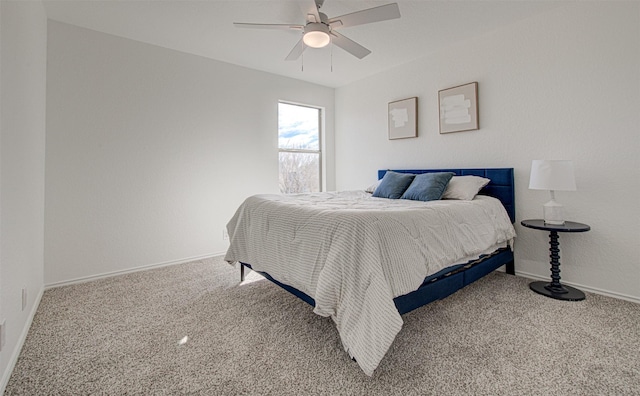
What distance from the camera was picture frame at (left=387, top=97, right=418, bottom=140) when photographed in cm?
374

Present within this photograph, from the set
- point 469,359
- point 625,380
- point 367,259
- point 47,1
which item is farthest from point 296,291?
point 47,1

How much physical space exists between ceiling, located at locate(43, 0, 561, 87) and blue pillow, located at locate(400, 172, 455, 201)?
1511 mm

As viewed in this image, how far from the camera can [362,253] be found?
4.85 feet

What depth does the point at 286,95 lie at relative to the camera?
434 centimetres

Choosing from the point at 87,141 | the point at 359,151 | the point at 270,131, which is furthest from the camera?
the point at 359,151

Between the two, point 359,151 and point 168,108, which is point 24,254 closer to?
point 168,108

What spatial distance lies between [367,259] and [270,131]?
3.19 m

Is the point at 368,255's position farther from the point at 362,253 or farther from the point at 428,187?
the point at 428,187

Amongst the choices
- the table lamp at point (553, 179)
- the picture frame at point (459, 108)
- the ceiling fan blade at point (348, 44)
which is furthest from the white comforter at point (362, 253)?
the ceiling fan blade at point (348, 44)

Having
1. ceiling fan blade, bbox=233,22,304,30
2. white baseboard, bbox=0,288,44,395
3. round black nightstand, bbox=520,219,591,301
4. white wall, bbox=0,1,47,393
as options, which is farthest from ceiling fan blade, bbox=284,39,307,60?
white baseboard, bbox=0,288,44,395

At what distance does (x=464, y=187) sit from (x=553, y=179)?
27.0 inches

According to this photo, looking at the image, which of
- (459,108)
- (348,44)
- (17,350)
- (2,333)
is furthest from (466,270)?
(17,350)

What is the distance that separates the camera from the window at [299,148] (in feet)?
14.6

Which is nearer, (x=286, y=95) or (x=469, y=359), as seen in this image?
(x=469, y=359)
